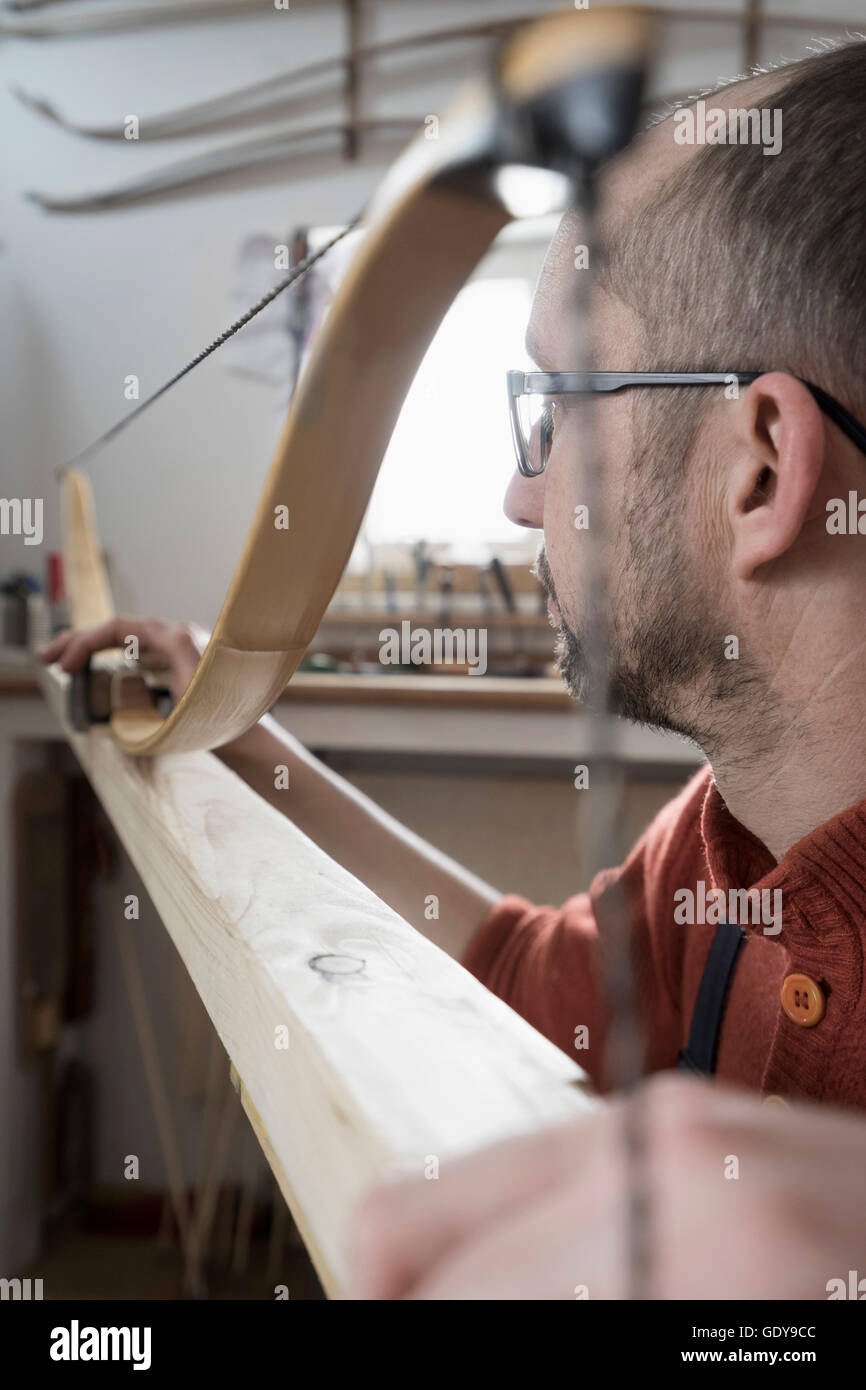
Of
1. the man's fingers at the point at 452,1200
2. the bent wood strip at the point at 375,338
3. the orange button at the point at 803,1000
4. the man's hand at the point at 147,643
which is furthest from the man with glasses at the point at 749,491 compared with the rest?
the man's hand at the point at 147,643

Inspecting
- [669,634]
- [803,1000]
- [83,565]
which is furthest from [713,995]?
[83,565]

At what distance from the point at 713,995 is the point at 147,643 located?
1.92 ft

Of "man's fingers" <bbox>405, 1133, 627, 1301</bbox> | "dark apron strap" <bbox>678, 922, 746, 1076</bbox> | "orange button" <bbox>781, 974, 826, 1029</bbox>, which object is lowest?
"dark apron strap" <bbox>678, 922, 746, 1076</bbox>

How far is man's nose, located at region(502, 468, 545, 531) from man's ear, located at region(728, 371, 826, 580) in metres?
0.15

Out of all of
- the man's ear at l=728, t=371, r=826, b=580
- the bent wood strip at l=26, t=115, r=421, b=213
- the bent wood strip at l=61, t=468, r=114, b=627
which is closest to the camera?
the man's ear at l=728, t=371, r=826, b=580

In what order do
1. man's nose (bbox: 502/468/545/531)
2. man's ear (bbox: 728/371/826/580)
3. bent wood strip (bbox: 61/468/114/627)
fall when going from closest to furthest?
1. man's ear (bbox: 728/371/826/580)
2. man's nose (bbox: 502/468/545/531)
3. bent wood strip (bbox: 61/468/114/627)

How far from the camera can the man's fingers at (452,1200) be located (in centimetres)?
20

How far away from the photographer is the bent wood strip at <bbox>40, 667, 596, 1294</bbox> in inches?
10.1

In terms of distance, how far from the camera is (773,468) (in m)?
0.51

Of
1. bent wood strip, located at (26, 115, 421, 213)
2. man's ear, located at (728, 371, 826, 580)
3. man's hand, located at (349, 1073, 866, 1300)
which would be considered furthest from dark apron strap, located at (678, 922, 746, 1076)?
bent wood strip, located at (26, 115, 421, 213)

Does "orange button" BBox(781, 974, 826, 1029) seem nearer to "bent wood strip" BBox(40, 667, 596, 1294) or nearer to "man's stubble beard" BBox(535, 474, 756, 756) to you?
"man's stubble beard" BBox(535, 474, 756, 756)

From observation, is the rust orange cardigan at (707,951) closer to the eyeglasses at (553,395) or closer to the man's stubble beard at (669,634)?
the man's stubble beard at (669,634)

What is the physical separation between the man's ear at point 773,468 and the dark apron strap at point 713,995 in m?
0.31

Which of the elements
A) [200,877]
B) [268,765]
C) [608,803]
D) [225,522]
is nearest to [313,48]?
[225,522]
